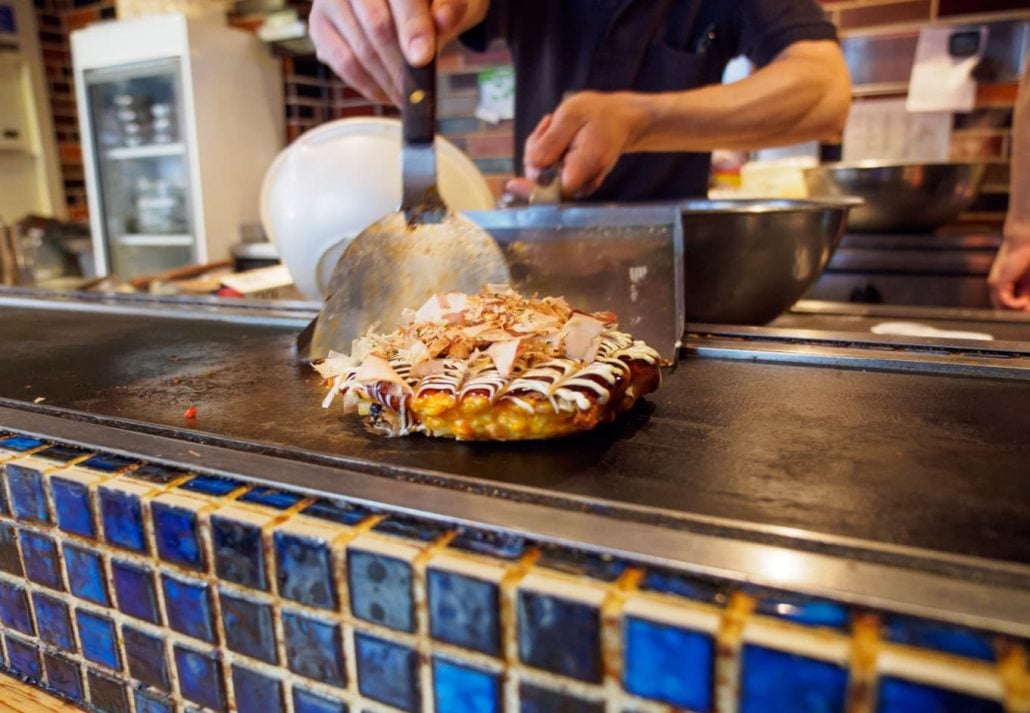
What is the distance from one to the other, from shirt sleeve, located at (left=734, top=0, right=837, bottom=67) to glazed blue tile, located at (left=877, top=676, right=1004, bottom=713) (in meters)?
1.42

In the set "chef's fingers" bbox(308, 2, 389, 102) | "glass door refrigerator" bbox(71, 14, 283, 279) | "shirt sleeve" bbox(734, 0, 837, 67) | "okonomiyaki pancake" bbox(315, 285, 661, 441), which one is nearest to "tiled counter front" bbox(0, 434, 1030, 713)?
"okonomiyaki pancake" bbox(315, 285, 661, 441)

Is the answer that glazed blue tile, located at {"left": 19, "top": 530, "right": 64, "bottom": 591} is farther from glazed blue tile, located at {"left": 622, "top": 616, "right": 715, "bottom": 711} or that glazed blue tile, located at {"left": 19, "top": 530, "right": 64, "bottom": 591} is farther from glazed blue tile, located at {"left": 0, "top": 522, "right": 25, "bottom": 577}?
glazed blue tile, located at {"left": 622, "top": 616, "right": 715, "bottom": 711}

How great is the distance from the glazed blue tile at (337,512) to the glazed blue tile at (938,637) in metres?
0.26

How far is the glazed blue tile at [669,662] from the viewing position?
0.31 m

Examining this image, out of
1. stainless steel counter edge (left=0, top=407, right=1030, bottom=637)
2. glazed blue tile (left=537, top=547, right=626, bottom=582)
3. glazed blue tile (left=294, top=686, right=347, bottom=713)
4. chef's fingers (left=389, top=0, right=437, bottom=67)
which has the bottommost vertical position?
glazed blue tile (left=294, top=686, right=347, bottom=713)

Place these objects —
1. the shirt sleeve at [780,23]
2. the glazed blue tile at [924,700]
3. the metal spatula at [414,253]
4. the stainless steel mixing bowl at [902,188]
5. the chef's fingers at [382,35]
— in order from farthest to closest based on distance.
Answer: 1. the stainless steel mixing bowl at [902,188]
2. the shirt sleeve at [780,23]
3. the chef's fingers at [382,35]
4. the metal spatula at [414,253]
5. the glazed blue tile at [924,700]

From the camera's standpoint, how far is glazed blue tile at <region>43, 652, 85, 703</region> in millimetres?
511

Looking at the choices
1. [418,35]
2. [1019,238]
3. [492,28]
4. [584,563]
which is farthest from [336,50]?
[1019,238]

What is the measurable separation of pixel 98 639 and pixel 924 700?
0.49 metres

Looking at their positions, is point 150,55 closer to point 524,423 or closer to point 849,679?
point 524,423

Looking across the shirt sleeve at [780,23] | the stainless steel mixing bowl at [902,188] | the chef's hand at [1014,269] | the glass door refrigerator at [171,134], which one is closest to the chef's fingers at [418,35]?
the shirt sleeve at [780,23]

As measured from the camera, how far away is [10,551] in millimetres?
521

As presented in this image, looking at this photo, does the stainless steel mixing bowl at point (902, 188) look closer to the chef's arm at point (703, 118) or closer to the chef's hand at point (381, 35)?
the chef's arm at point (703, 118)

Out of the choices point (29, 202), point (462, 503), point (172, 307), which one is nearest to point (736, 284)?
point (462, 503)
